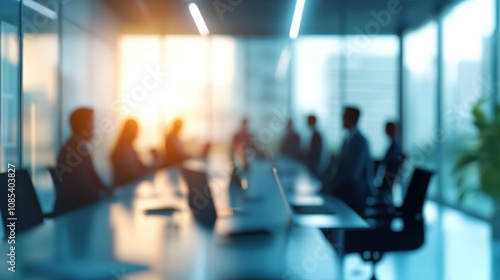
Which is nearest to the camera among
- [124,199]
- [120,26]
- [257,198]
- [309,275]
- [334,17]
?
[309,275]

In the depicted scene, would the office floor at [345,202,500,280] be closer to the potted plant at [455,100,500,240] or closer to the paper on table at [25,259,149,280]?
the potted plant at [455,100,500,240]

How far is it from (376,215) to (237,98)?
324 inches

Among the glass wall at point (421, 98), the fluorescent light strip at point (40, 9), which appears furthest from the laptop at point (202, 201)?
the glass wall at point (421, 98)

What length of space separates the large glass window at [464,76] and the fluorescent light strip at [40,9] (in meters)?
5.10

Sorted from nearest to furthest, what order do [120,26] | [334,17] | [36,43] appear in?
[36,43]
[334,17]
[120,26]

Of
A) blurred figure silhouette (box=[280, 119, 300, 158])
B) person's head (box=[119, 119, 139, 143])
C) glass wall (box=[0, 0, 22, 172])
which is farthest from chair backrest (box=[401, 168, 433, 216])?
blurred figure silhouette (box=[280, 119, 300, 158])

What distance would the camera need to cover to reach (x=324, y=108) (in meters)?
11.9

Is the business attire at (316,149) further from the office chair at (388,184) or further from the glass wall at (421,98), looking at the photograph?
the glass wall at (421,98)

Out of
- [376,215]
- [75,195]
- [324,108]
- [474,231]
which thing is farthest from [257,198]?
[324,108]

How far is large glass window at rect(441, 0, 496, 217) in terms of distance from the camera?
795cm

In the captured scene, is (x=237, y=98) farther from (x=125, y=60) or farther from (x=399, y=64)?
(x=399, y=64)

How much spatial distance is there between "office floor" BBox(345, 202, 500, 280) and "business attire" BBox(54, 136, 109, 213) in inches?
81.2

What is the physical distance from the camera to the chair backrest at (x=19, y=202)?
10.3ft

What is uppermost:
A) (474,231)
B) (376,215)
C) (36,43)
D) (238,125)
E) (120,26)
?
(120,26)
